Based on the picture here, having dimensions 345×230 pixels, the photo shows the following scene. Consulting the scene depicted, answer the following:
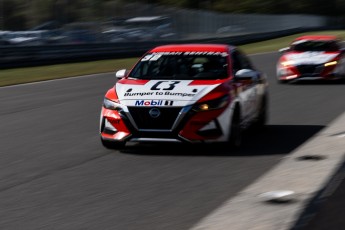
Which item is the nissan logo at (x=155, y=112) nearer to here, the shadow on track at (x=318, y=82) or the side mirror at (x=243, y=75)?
the side mirror at (x=243, y=75)

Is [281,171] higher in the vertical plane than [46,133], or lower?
higher

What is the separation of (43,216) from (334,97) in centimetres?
1190

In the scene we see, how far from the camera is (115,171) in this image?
862cm

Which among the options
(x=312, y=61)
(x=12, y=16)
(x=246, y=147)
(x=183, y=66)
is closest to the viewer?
(x=246, y=147)

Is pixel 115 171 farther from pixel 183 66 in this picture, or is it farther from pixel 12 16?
pixel 12 16

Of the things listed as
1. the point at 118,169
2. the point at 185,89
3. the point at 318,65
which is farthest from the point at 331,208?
the point at 318,65

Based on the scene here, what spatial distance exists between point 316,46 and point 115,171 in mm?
13228

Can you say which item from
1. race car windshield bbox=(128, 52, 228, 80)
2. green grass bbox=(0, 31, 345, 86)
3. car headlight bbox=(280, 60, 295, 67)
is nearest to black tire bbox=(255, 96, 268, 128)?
race car windshield bbox=(128, 52, 228, 80)

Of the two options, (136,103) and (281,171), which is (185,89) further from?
(281,171)

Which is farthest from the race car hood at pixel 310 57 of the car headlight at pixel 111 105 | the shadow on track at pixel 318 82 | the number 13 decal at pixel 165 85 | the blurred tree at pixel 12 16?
the blurred tree at pixel 12 16

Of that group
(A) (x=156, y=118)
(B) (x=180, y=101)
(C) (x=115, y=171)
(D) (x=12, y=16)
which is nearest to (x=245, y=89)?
(B) (x=180, y=101)

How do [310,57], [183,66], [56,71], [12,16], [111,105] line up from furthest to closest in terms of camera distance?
1. [12,16]
2. [56,71]
3. [310,57]
4. [183,66]
5. [111,105]

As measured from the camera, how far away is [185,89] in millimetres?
9781

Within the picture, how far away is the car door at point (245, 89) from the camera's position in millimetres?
10602
